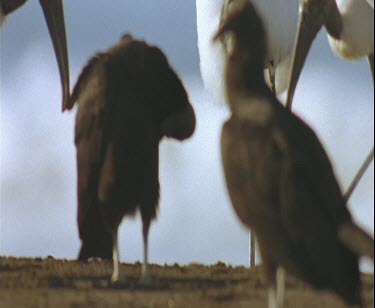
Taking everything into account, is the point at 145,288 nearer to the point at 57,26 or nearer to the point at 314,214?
the point at 314,214

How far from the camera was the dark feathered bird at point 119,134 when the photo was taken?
1038cm

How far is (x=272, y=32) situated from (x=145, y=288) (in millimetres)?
5186

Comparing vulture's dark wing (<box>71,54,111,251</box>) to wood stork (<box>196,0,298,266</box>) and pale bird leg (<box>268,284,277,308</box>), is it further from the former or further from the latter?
wood stork (<box>196,0,298,266</box>)

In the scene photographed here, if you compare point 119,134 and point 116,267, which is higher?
point 119,134

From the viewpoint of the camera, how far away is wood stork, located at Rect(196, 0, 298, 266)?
14.8m

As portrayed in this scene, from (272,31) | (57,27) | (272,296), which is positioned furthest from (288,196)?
(272,31)

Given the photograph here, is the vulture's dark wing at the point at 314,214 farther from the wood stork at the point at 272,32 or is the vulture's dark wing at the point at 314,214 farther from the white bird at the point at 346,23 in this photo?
the wood stork at the point at 272,32

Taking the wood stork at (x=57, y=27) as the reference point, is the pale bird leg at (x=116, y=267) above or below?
below

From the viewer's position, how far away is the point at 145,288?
10180mm

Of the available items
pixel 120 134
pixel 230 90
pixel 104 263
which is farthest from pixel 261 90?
pixel 104 263

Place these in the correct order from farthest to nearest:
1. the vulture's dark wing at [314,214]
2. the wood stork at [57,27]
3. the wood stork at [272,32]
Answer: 1. the wood stork at [272,32]
2. the wood stork at [57,27]
3. the vulture's dark wing at [314,214]

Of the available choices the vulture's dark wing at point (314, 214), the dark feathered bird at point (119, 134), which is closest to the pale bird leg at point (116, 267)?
the dark feathered bird at point (119, 134)

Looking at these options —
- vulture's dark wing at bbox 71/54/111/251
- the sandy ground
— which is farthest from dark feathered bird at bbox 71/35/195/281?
the sandy ground

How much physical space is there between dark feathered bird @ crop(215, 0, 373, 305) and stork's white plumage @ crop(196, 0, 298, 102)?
6.05m
